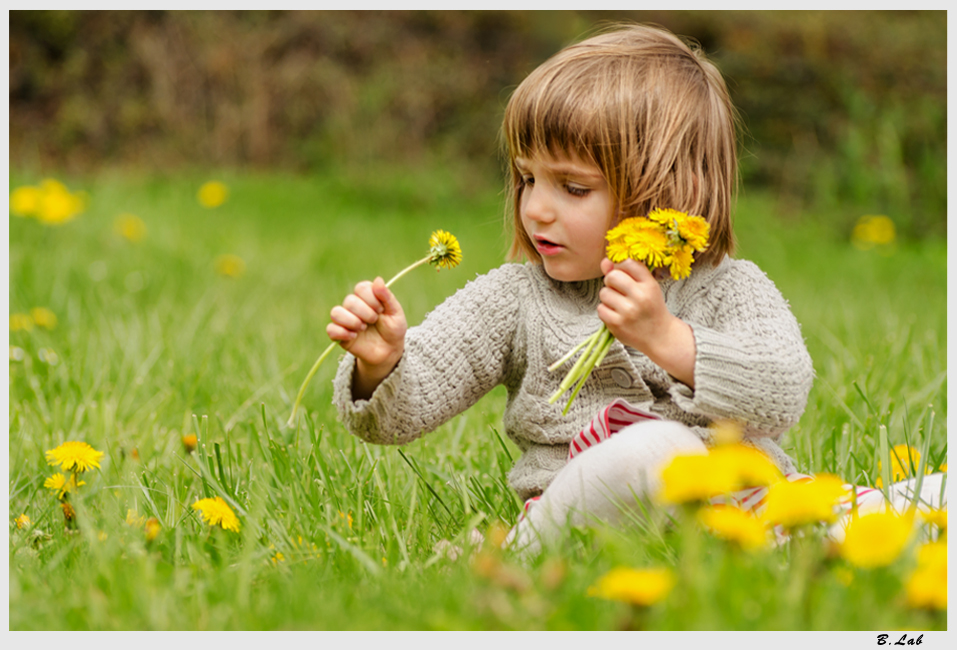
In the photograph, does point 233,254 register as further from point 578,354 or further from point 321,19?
point 321,19

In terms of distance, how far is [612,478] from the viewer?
1.13m

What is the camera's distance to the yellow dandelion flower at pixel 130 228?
136 inches

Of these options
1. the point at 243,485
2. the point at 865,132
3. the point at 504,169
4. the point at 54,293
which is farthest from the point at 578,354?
the point at 865,132

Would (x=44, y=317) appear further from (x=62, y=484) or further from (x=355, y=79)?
(x=355, y=79)

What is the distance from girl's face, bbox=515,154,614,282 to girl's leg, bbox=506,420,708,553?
0.28m

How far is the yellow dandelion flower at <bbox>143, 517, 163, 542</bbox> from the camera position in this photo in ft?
3.46

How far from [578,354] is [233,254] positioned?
101 inches

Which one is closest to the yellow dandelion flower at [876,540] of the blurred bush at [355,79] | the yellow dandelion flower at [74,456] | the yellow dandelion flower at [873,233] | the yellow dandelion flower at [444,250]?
the yellow dandelion flower at [444,250]

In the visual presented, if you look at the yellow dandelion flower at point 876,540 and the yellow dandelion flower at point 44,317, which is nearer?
the yellow dandelion flower at point 876,540

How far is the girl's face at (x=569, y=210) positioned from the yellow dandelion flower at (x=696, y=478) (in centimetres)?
59

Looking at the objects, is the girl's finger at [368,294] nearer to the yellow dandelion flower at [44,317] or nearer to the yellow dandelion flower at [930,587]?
the yellow dandelion flower at [930,587]

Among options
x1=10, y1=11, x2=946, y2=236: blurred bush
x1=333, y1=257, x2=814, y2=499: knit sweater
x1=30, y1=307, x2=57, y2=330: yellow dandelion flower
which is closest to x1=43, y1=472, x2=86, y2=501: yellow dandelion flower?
x1=333, y1=257, x2=814, y2=499: knit sweater

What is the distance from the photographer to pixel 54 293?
2.69 meters

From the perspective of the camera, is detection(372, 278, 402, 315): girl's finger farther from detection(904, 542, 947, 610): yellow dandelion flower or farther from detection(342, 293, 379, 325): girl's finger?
detection(904, 542, 947, 610): yellow dandelion flower
